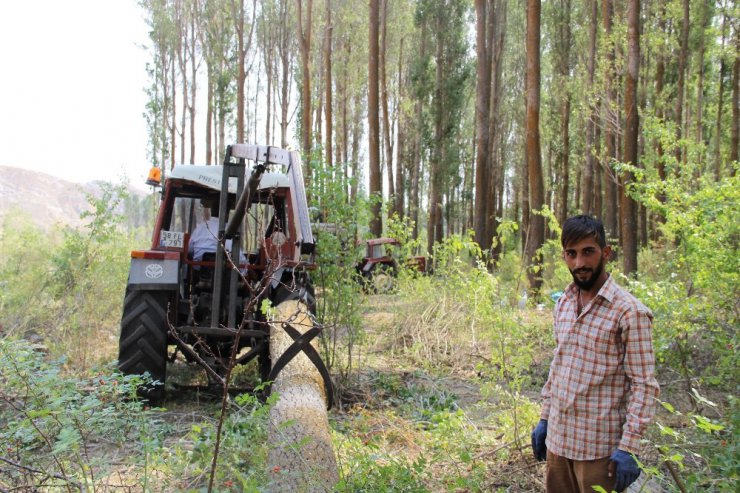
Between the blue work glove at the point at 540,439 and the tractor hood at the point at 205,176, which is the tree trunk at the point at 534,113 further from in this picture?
the blue work glove at the point at 540,439

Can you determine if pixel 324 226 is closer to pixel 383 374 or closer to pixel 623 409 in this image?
pixel 383 374

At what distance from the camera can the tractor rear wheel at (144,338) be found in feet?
18.0

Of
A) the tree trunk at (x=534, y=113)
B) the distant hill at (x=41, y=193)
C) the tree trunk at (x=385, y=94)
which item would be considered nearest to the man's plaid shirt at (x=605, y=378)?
the tree trunk at (x=534, y=113)

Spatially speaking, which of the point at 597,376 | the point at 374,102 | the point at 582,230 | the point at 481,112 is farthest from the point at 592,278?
the point at 374,102

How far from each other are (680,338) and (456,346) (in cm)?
328

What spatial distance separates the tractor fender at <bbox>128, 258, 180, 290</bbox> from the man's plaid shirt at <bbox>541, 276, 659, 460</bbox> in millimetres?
4042

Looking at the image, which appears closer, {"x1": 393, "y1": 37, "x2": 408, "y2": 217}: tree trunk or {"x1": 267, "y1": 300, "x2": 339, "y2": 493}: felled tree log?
{"x1": 267, "y1": 300, "x2": 339, "y2": 493}: felled tree log

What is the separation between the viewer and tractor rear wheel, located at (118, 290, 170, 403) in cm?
550

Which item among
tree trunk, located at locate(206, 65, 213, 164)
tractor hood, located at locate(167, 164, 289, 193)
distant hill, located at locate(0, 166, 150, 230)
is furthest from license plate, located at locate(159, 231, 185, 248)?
distant hill, located at locate(0, 166, 150, 230)

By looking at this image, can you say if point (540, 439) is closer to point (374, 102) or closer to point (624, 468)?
point (624, 468)

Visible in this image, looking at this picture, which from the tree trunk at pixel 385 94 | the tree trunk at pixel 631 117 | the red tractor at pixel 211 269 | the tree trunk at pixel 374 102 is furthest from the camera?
the tree trunk at pixel 385 94

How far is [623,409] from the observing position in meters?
2.58

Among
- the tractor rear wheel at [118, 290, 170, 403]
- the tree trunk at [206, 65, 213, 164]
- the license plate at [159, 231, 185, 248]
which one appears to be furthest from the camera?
the tree trunk at [206, 65, 213, 164]

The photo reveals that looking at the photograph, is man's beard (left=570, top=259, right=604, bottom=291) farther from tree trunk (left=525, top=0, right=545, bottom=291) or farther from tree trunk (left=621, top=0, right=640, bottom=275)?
tree trunk (left=525, top=0, right=545, bottom=291)
